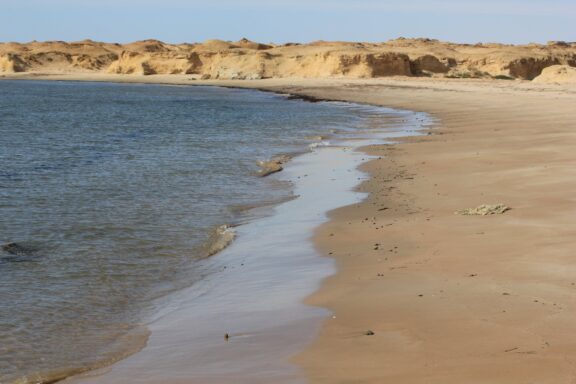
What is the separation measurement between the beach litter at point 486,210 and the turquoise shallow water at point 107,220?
3.40 m

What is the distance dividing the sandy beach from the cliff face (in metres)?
60.0

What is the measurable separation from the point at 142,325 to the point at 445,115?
88.5ft

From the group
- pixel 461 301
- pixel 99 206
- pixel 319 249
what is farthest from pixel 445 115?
pixel 461 301

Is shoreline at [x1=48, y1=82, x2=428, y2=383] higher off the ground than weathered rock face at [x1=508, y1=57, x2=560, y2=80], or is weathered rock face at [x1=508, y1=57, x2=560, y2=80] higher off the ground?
weathered rock face at [x1=508, y1=57, x2=560, y2=80]

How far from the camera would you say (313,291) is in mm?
7246

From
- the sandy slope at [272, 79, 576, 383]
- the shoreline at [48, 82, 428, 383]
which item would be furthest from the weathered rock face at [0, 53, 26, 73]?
the shoreline at [48, 82, 428, 383]

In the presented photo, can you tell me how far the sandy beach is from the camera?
4918mm

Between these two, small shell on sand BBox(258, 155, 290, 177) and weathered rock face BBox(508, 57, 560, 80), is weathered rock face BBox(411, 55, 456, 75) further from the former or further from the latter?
small shell on sand BBox(258, 155, 290, 177)

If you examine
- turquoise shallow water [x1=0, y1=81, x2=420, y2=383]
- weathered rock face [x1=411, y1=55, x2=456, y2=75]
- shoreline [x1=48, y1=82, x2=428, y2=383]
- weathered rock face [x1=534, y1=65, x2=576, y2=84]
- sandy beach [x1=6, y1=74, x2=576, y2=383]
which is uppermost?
weathered rock face [x1=411, y1=55, x2=456, y2=75]

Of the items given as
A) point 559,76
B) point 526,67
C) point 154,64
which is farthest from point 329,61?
point 559,76

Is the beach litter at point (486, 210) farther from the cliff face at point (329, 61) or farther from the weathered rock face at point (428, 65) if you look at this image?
the weathered rock face at point (428, 65)

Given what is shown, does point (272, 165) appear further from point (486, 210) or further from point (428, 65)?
point (428, 65)

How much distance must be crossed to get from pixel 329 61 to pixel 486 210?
69147 millimetres

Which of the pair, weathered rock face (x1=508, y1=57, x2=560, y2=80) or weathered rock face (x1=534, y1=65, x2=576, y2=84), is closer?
weathered rock face (x1=534, y1=65, x2=576, y2=84)
